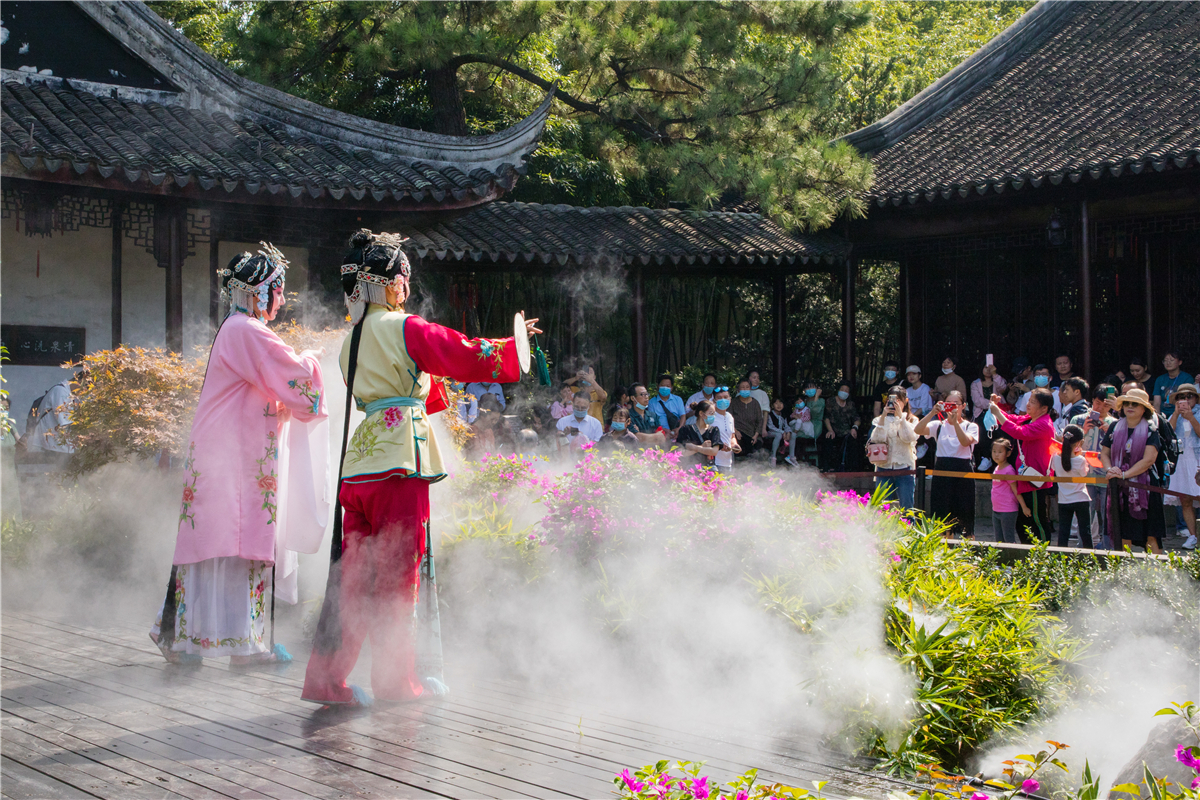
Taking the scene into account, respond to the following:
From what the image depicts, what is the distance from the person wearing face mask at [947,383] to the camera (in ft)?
47.6

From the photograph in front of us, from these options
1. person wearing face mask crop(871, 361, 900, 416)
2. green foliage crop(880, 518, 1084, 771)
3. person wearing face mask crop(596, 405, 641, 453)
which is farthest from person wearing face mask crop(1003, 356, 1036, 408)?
green foliage crop(880, 518, 1084, 771)

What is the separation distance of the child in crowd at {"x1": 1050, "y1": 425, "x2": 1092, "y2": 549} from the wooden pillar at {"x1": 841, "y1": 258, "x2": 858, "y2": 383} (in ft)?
24.1

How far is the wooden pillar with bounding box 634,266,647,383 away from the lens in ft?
48.4

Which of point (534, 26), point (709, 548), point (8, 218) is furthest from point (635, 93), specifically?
point (709, 548)

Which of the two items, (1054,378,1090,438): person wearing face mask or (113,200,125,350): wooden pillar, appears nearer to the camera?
(1054,378,1090,438): person wearing face mask

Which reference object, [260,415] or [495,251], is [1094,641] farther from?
[495,251]

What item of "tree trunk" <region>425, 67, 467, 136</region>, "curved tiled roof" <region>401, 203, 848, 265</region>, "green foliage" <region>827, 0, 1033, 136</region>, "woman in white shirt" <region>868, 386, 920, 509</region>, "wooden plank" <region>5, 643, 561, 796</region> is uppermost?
"green foliage" <region>827, 0, 1033, 136</region>

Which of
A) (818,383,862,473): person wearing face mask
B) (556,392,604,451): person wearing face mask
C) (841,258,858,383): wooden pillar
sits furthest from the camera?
(841,258,858,383): wooden pillar

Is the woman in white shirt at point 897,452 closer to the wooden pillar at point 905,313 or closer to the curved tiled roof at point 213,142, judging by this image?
the curved tiled roof at point 213,142

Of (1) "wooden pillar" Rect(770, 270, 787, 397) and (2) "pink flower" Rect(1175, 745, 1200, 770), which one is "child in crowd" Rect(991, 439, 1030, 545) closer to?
(2) "pink flower" Rect(1175, 745, 1200, 770)

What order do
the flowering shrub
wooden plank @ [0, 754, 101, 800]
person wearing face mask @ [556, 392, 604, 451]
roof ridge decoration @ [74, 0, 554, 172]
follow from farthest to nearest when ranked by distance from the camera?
roof ridge decoration @ [74, 0, 554, 172] < person wearing face mask @ [556, 392, 604, 451] < wooden plank @ [0, 754, 101, 800] < the flowering shrub

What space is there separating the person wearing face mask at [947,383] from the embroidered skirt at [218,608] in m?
11.2

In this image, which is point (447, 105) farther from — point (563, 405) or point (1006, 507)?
point (1006, 507)

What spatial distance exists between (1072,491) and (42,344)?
9.88 meters
